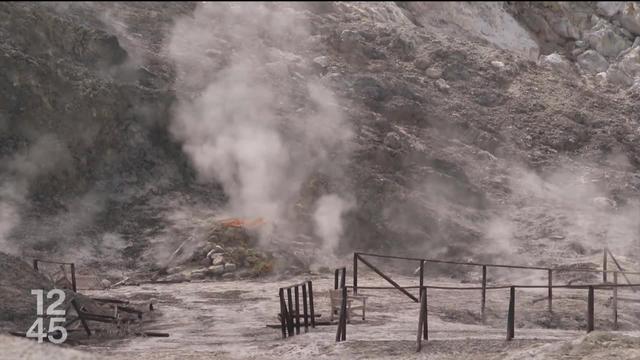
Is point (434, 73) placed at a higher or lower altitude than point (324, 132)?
higher

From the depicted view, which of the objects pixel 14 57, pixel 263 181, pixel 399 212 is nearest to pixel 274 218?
pixel 263 181

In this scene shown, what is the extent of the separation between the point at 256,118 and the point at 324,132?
2.17 metres

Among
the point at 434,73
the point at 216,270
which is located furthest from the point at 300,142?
the point at 434,73

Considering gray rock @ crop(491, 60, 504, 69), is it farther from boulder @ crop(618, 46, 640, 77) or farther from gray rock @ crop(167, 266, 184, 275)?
gray rock @ crop(167, 266, 184, 275)

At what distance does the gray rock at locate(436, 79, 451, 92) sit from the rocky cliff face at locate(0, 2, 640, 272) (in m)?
0.15

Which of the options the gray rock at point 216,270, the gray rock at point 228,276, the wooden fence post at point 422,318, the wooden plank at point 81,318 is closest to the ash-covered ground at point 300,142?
the gray rock at point 228,276

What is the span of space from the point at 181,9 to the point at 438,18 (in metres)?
10.6

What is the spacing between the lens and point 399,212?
707 inches

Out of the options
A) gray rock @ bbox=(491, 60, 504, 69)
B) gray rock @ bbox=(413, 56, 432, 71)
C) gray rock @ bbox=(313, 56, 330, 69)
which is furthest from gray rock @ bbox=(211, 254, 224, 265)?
gray rock @ bbox=(491, 60, 504, 69)

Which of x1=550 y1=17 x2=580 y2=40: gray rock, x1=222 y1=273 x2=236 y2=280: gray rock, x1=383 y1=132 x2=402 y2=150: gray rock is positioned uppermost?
x1=550 y1=17 x2=580 y2=40: gray rock

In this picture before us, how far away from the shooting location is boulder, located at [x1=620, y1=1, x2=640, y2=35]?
83.6 ft

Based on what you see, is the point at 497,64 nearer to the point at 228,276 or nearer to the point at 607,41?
the point at 607,41

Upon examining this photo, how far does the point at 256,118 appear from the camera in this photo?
21.0 meters

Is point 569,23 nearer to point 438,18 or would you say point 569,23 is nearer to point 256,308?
point 438,18
